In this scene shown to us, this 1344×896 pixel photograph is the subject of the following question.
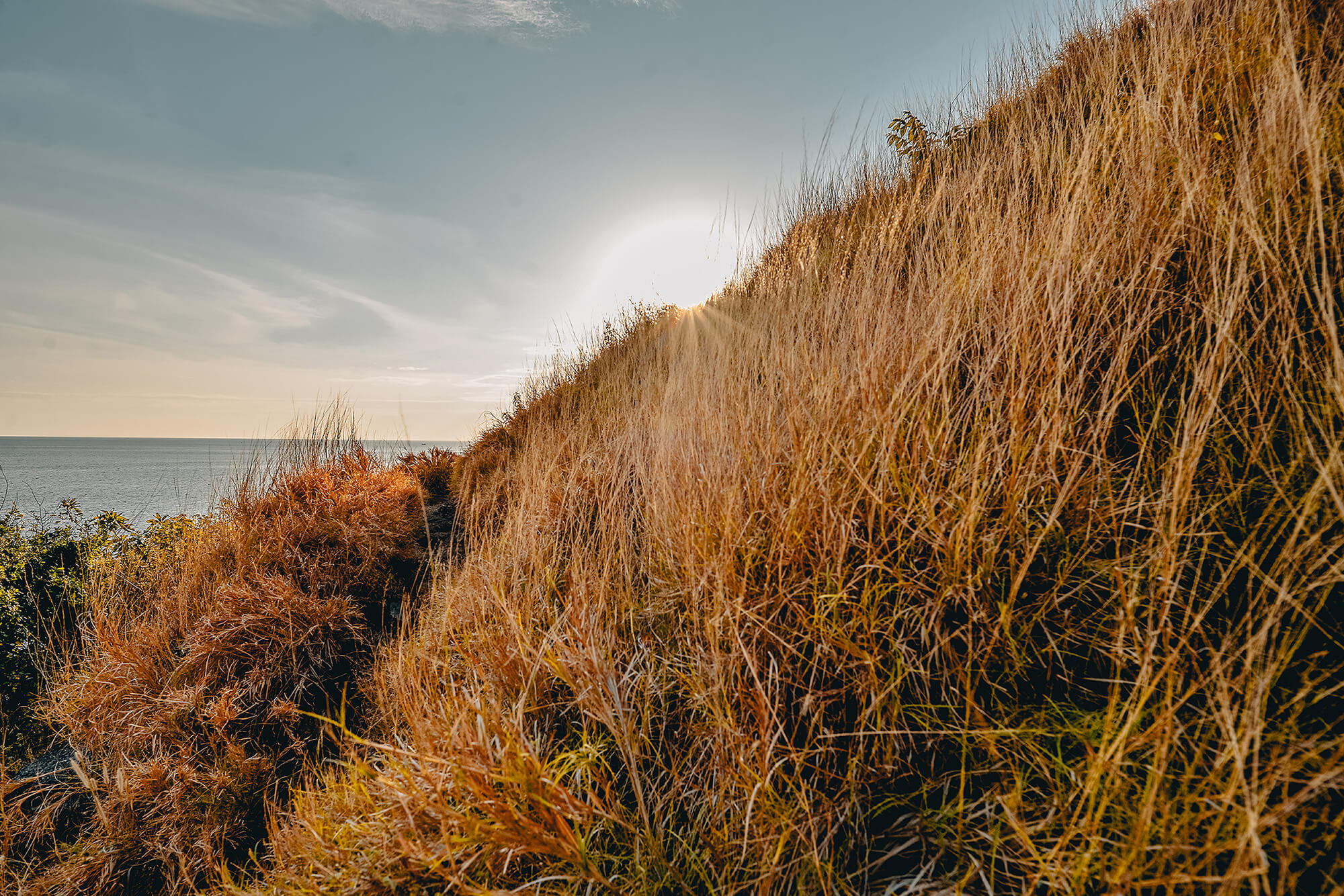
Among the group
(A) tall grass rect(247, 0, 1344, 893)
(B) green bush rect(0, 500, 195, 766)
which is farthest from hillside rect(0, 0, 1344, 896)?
(B) green bush rect(0, 500, 195, 766)

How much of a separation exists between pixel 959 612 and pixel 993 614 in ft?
0.26

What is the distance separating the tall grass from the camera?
3.05 feet

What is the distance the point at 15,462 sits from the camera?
60.8 meters

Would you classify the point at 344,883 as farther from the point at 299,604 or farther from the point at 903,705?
the point at 299,604

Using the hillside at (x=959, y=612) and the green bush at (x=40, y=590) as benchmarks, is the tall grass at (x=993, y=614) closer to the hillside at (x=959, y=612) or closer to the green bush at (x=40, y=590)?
the hillside at (x=959, y=612)

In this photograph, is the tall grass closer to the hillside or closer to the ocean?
the hillside

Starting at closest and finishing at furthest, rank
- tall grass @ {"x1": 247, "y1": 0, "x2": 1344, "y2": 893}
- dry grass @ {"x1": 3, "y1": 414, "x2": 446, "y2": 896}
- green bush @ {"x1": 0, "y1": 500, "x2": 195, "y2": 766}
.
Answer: tall grass @ {"x1": 247, "y1": 0, "x2": 1344, "y2": 893}
dry grass @ {"x1": 3, "y1": 414, "x2": 446, "y2": 896}
green bush @ {"x1": 0, "y1": 500, "x2": 195, "y2": 766}

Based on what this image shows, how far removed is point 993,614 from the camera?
4.11 feet

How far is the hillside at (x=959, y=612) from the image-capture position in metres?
0.96

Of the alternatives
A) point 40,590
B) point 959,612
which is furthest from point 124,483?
point 959,612

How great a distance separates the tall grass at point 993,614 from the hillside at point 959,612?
1 centimetres

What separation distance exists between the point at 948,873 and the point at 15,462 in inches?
3899

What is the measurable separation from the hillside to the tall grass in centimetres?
1

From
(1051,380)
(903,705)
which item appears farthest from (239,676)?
(1051,380)
